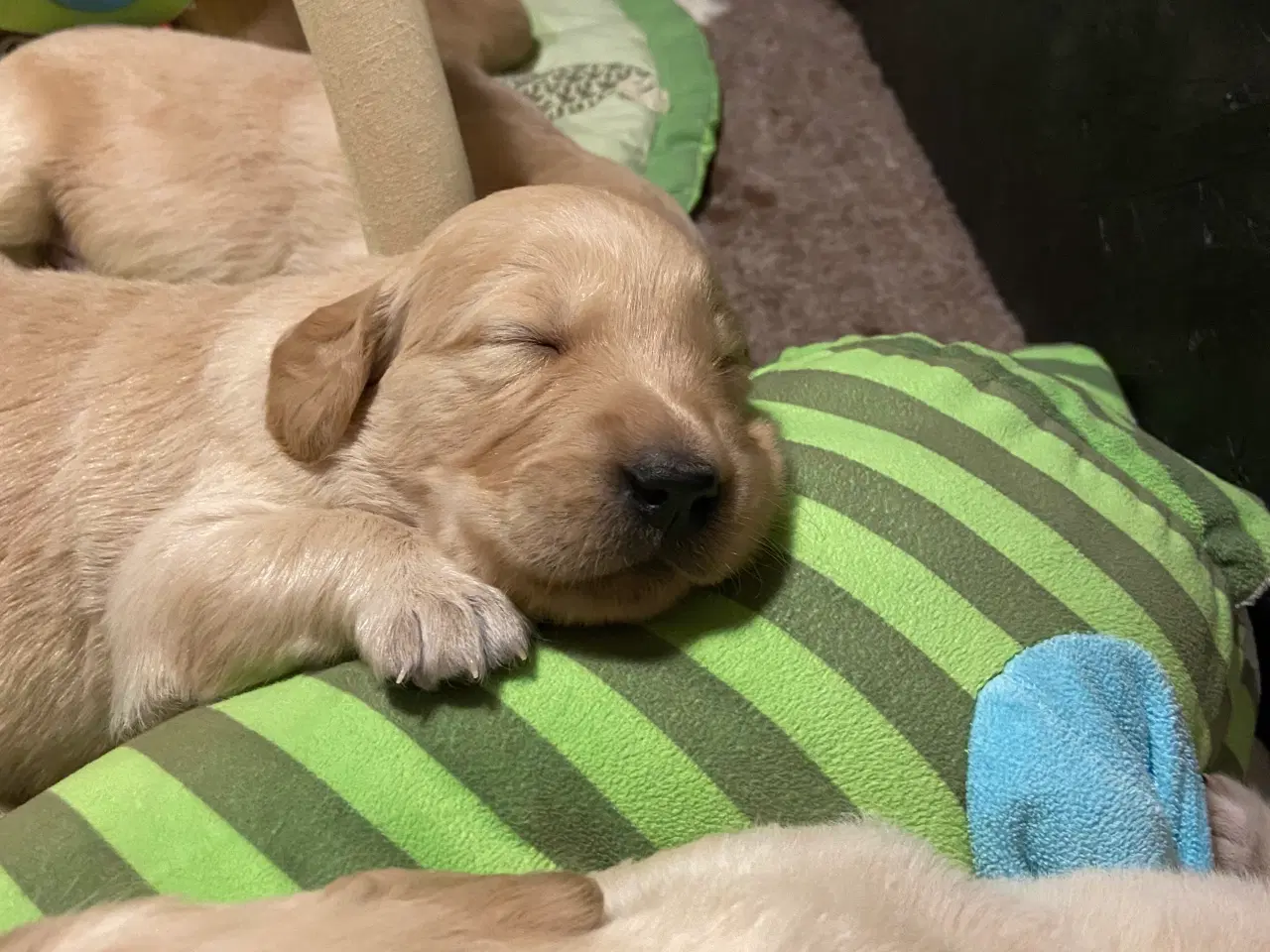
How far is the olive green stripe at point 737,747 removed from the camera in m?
1.24

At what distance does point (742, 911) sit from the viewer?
908mm

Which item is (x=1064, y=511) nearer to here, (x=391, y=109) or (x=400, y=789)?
(x=400, y=789)

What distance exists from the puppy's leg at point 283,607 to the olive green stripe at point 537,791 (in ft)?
0.26

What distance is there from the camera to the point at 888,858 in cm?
112

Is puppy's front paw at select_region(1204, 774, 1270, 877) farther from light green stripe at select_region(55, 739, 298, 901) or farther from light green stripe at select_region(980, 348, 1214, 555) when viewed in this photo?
light green stripe at select_region(55, 739, 298, 901)

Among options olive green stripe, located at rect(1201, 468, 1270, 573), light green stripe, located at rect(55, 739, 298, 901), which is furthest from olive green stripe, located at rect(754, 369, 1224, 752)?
light green stripe, located at rect(55, 739, 298, 901)

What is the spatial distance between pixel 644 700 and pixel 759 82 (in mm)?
2541

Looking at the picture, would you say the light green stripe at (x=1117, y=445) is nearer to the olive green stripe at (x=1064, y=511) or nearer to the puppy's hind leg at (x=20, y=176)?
the olive green stripe at (x=1064, y=511)

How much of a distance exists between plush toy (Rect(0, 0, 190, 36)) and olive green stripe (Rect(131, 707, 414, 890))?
1.99 m

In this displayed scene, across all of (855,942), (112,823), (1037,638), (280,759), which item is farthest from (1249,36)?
(112,823)

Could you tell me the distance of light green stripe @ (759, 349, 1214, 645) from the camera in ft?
4.79

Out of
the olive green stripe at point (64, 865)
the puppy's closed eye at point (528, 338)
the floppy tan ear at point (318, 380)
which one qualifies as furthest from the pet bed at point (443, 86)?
the olive green stripe at point (64, 865)

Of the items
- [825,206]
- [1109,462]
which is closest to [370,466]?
[1109,462]

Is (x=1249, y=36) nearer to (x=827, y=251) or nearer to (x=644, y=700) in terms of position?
(x=827, y=251)
